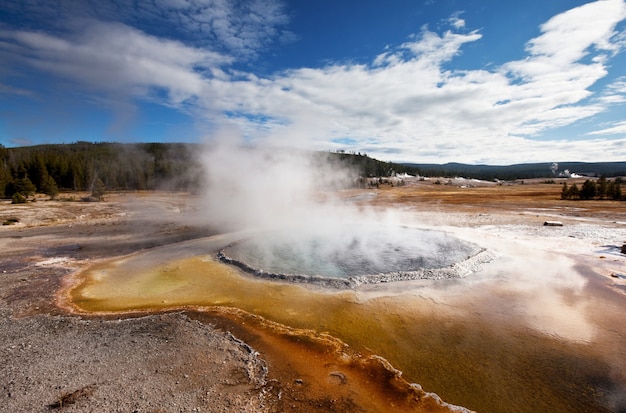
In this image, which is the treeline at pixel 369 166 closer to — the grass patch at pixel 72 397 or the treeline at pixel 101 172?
the treeline at pixel 101 172

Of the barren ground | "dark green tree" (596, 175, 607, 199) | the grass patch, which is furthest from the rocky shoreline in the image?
"dark green tree" (596, 175, 607, 199)

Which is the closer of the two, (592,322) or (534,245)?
(592,322)

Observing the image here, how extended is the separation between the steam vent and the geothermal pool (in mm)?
455

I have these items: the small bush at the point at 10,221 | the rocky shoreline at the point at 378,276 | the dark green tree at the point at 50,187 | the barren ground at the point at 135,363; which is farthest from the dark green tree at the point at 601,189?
the dark green tree at the point at 50,187

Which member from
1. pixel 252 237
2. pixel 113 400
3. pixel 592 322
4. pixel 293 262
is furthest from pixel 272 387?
pixel 252 237

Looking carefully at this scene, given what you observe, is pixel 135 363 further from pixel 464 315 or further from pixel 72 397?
pixel 464 315

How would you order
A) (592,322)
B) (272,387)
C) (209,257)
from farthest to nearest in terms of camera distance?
(209,257)
(592,322)
(272,387)

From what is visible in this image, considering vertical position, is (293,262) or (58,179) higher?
(58,179)

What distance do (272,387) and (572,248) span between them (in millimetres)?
17346

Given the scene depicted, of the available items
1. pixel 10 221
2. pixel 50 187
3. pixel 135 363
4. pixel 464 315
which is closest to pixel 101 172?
pixel 50 187

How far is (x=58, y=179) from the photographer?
56.8m

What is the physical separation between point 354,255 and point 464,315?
6.14m

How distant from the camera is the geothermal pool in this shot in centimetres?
600

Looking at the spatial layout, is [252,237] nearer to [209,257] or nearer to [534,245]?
[209,257]
